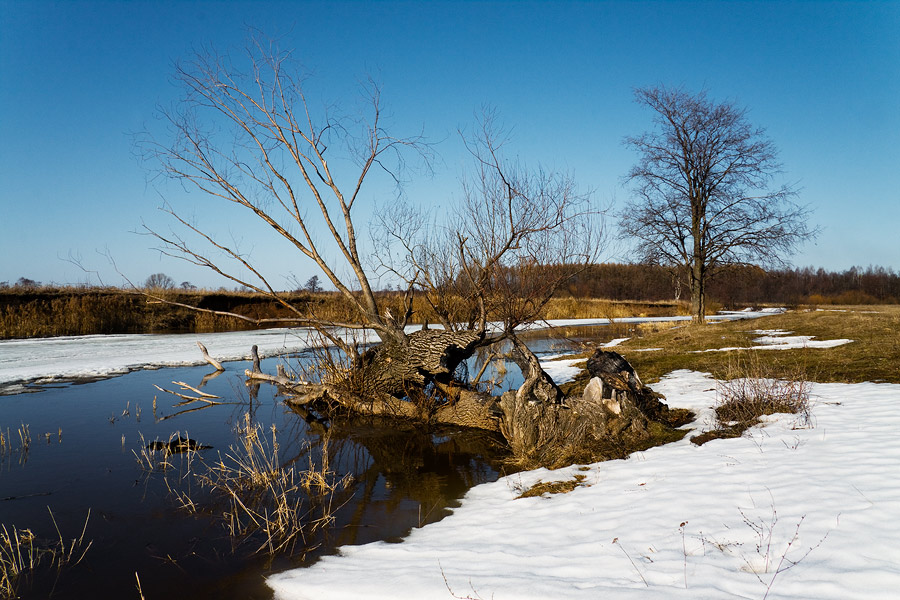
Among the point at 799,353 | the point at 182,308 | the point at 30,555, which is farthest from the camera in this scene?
the point at 182,308

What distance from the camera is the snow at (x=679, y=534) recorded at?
3041 mm

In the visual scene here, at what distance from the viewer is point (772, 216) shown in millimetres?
18766

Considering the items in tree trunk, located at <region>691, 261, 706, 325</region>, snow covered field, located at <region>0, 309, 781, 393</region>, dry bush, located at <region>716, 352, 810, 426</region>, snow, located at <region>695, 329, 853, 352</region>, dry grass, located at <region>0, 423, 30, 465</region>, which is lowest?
dry grass, located at <region>0, 423, 30, 465</region>

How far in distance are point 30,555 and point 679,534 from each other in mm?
4824

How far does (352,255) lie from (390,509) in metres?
4.88

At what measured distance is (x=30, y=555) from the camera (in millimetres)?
3936

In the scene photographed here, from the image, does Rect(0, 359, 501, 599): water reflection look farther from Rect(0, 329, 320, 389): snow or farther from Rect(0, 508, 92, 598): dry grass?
Rect(0, 329, 320, 389): snow

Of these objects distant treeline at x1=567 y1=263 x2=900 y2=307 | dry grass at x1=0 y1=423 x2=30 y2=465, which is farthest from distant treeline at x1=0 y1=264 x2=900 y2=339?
distant treeline at x1=567 y1=263 x2=900 y2=307

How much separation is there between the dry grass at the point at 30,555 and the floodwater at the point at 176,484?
0.07 meters

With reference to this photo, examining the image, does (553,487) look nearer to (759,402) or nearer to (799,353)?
(759,402)

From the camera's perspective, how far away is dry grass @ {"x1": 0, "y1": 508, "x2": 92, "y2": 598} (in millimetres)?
3834

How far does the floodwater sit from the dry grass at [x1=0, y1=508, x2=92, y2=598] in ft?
0.22

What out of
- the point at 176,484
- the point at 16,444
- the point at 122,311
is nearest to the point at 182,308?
the point at 122,311

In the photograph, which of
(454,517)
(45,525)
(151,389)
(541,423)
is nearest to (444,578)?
(454,517)
